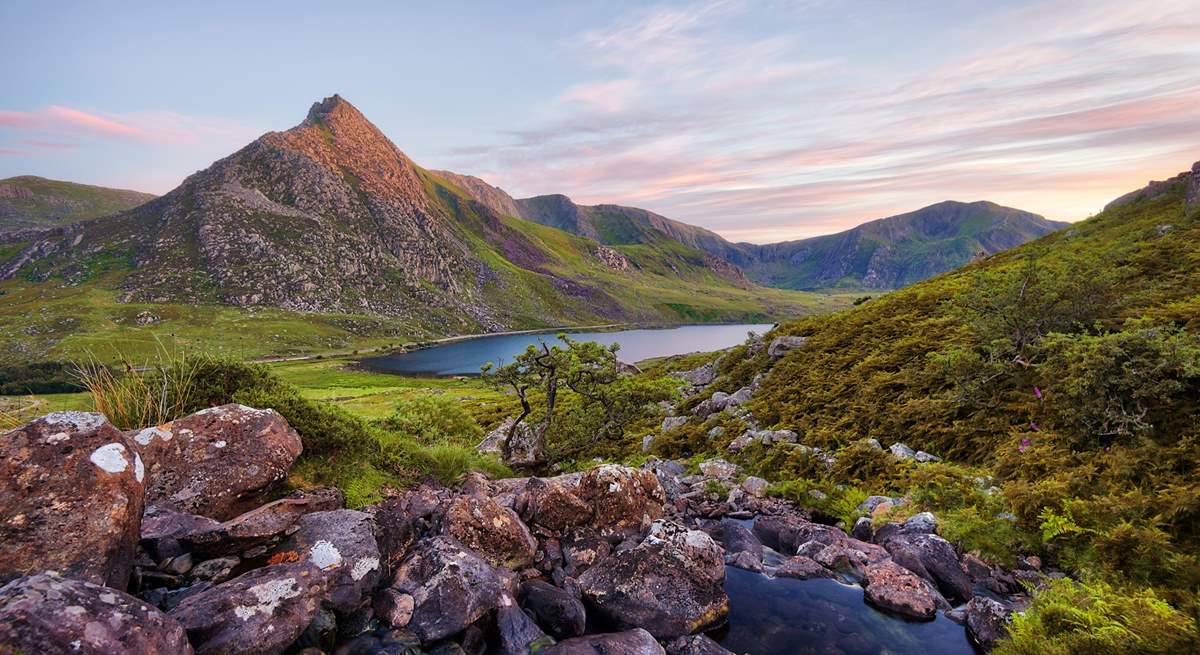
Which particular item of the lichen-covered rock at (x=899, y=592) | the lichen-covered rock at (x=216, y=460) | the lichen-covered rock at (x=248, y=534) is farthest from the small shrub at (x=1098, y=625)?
the lichen-covered rock at (x=216, y=460)

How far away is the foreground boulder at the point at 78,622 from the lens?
4.97m

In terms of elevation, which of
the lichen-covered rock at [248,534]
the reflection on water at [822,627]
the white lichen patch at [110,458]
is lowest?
the reflection on water at [822,627]

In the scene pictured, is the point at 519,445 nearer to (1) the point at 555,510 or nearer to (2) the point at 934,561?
(1) the point at 555,510

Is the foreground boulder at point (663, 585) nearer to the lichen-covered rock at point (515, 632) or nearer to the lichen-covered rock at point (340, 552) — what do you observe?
the lichen-covered rock at point (515, 632)

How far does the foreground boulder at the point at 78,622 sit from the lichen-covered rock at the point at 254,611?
1.82ft

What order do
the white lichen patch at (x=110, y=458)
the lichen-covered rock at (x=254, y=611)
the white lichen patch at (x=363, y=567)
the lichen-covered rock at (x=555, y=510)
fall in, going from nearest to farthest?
1. the lichen-covered rock at (x=254, y=611)
2. the white lichen patch at (x=110, y=458)
3. the white lichen patch at (x=363, y=567)
4. the lichen-covered rock at (x=555, y=510)

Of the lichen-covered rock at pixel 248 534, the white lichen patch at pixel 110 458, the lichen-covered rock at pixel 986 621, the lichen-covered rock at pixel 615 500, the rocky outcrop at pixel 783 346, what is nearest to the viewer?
the white lichen patch at pixel 110 458

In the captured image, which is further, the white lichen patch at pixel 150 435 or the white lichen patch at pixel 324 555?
the white lichen patch at pixel 150 435

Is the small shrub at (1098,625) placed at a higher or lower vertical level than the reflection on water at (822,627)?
higher

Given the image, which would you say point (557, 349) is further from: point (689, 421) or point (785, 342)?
point (785, 342)

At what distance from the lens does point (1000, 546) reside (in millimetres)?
11867

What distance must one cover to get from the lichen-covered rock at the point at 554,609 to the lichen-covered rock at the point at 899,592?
6725 millimetres

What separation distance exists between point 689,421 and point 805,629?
1866cm

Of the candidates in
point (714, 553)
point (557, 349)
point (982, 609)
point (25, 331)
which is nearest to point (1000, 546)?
point (982, 609)
